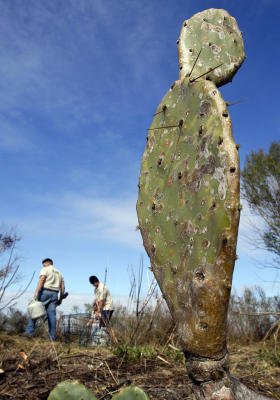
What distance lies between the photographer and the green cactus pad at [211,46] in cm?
236

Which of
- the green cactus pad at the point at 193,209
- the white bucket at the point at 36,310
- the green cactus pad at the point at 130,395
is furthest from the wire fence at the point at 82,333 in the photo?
the green cactus pad at the point at 130,395

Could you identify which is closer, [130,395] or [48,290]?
[130,395]

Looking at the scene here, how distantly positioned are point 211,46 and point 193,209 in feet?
3.98

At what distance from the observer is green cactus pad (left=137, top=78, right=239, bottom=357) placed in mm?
1618

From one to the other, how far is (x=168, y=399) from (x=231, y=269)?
121 cm

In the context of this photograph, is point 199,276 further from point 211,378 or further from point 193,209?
point 211,378

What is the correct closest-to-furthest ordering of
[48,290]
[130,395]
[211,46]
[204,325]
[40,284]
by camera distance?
[130,395] → [204,325] → [211,46] → [40,284] → [48,290]

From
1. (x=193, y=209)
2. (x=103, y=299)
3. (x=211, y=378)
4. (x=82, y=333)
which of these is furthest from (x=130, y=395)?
(x=82, y=333)

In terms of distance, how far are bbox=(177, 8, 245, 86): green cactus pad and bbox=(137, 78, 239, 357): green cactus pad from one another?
25 centimetres

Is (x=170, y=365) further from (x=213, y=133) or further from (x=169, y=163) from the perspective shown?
(x=213, y=133)

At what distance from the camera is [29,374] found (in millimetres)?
3059

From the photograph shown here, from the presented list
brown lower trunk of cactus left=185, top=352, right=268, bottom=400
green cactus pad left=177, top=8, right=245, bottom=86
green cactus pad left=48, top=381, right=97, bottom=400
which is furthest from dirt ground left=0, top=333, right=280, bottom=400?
green cactus pad left=177, top=8, right=245, bottom=86

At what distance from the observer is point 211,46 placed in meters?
2.46

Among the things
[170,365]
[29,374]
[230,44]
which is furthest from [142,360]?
[230,44]
